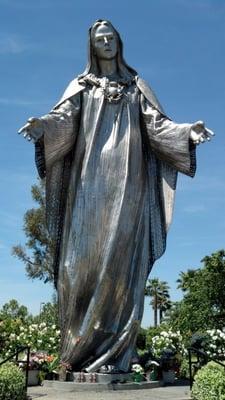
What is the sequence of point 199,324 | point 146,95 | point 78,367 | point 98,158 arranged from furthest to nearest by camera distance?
point 199,324, point 146,95, point 98,158, point 78,367

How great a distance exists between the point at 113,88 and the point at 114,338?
450 cm

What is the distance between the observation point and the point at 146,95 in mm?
11305

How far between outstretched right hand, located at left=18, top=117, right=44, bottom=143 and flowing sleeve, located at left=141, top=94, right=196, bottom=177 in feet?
6.83

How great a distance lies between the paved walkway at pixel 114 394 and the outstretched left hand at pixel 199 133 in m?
4.21

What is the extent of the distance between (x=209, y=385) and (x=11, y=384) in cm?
264

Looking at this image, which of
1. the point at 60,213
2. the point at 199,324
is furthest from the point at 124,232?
the point at 199,324

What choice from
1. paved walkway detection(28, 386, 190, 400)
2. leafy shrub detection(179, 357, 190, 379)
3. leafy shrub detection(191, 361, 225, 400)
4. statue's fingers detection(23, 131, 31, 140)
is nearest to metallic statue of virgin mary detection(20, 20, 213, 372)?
statue's fingers detection(23, 131, 31, 140)

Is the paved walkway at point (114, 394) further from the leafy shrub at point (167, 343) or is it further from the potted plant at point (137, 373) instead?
the leafy shrub at point (167, 343)

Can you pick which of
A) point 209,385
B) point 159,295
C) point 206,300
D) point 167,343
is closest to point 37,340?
point 167,343

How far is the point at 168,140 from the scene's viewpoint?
10875 mm

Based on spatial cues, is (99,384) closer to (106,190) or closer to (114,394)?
(114,394)

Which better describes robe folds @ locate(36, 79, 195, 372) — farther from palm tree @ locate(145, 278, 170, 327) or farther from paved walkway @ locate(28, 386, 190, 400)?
palm tree @ locate(145, 278, 170, 327)

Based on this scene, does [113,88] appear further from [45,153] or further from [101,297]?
[101,297]

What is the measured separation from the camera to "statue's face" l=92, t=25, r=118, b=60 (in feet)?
36.7
